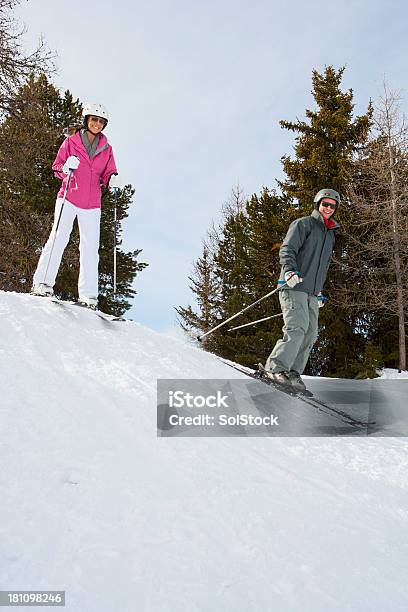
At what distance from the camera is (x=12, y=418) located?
2.64 metres

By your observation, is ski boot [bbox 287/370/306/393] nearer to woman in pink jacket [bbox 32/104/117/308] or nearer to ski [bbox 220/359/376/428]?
ski [bbox 220/359/376/428]

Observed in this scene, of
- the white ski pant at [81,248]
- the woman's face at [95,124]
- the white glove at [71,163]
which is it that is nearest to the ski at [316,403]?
the white ski pant at [81,248]

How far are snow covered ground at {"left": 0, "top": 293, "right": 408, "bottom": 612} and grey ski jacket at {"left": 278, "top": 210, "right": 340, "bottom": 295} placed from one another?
162 centimetres

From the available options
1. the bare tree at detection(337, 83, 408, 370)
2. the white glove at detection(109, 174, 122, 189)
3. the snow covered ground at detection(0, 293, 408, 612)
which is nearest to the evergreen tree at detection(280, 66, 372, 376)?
the bare tree at detection(337, 83, 408, 370)

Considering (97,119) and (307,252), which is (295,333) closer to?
(307,252)

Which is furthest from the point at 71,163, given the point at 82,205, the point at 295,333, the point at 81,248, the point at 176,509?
the point at 176,509

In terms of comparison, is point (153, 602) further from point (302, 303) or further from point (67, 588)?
point (302, 303)

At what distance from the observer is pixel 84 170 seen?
577 centimetres

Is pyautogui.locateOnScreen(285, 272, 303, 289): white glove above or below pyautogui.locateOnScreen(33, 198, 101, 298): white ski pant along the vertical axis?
below

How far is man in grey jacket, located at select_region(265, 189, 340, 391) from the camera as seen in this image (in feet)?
14.8

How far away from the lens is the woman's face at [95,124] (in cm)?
569

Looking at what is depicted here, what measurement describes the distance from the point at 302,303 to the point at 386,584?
9.81ft

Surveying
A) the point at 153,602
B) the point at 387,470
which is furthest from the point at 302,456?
the point at 153,602

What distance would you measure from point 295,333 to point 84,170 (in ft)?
10.3
